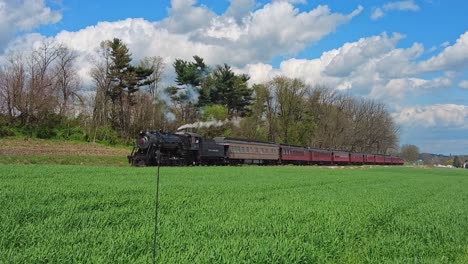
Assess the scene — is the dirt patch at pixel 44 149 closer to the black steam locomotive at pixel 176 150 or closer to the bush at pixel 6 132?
the bush at pixel 6 132

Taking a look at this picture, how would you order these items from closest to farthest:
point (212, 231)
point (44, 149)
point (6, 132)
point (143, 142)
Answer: point (212, 231), point (143, 142), point (44, 149), point (6, 132)

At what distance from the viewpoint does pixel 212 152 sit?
39.0 meters

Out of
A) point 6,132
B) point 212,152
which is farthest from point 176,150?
point 6,132

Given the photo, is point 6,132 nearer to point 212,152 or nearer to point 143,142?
point 143,142

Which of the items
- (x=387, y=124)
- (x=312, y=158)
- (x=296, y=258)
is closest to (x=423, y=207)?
(x=296, y=258)

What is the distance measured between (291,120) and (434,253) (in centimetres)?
8105

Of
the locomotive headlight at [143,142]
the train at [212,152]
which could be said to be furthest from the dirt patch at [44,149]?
the locomotive headlight at [143,142]

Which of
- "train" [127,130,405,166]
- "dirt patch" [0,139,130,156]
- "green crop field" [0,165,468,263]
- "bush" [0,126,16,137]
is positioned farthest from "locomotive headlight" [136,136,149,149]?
"green crop field" [0,165,468,263]

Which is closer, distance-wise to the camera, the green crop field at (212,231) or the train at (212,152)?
the green crop field at (212,231)

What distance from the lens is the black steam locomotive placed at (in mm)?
32469

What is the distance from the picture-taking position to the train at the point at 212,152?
107 feet

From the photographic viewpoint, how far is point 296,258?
5598mm

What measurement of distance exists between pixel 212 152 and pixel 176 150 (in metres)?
4.55

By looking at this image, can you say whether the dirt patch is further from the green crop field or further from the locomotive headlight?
the green crop field
